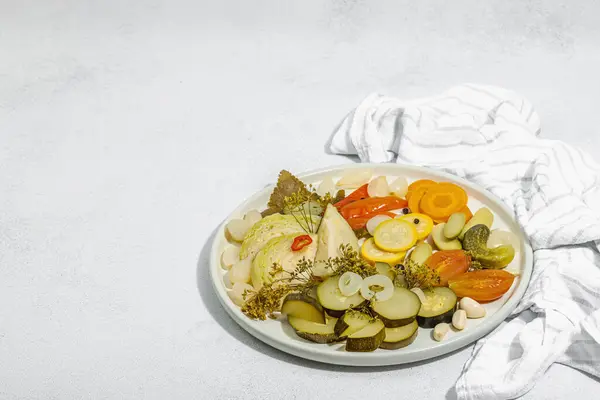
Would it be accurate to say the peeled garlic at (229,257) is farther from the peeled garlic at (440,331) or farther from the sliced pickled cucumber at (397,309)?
the peeled garlic at (440,331)

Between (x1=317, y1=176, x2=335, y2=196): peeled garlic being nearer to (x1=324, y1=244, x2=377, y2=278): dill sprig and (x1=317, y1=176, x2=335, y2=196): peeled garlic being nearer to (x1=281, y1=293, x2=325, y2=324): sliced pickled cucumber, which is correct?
(x1=324, y1=244, x2=377, y2=278): dill sprig

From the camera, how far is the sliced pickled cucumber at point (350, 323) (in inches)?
93.3

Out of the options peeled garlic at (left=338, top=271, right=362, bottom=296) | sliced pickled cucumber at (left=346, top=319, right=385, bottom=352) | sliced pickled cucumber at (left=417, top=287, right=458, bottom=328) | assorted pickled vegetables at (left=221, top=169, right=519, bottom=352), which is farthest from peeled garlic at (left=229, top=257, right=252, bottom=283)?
sliced pickled cucumber at (left=417, top=287, right=458, bottom=328)

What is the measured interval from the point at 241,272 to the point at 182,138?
1310 millimetres

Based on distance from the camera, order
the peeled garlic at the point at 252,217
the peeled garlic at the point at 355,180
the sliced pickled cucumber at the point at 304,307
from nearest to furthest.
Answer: the sliced pickled cucumber at the point at 304,307 < the peeled garlic at the point at 252,217 < the peeled garlic at the point at 355,180

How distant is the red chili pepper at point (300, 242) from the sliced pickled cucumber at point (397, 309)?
1.09 ft

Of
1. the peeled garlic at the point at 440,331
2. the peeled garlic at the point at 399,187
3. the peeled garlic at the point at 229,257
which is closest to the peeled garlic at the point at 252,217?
the peeled garlic at the point at 229,257

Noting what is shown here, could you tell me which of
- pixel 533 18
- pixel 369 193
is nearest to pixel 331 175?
pixel 369 193

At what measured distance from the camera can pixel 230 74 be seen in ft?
14.1

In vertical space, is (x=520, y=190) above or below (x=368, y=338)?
above

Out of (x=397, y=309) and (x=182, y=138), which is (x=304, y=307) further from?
(x=182, y=138)

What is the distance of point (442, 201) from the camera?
2924 millimetres

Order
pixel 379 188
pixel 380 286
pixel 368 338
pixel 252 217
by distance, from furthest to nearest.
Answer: pixel 379 188 < pixel 252 217 < pixel 380 286 < pixel 368 338

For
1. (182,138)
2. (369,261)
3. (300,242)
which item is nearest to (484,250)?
(369,261)
